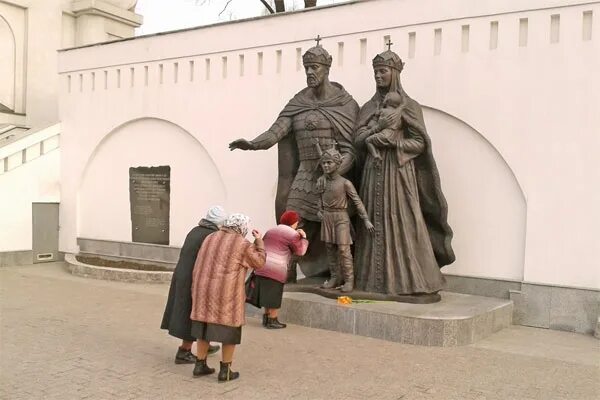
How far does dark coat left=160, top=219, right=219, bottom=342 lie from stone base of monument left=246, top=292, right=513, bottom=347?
1953 millimetres

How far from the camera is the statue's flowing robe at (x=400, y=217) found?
23.0ft

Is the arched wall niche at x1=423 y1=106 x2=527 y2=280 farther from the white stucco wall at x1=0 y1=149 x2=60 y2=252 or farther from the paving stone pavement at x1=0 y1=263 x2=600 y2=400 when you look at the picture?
the white stucco wall at x1=0 y1=149 x2=60 y2=252

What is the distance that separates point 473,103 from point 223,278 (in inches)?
180

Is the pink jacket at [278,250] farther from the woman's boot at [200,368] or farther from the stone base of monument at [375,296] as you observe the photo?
the woman's boot at [200,368]

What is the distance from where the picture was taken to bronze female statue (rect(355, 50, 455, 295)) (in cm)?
698

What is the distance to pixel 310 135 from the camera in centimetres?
755

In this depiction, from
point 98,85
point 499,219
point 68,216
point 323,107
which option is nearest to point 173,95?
point 98,85

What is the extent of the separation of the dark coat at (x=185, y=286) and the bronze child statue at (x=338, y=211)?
6.55 feet

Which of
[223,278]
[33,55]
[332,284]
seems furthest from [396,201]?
[33,55]

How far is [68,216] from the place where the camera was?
41.0ft

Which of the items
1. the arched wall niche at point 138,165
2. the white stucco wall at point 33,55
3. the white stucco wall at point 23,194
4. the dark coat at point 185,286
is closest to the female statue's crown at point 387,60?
the dark coat at point 185,286

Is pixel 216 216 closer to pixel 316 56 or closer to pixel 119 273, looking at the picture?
pixel 316 56

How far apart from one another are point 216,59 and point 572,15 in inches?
216

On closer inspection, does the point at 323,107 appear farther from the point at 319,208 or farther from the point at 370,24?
the point at 370,24
